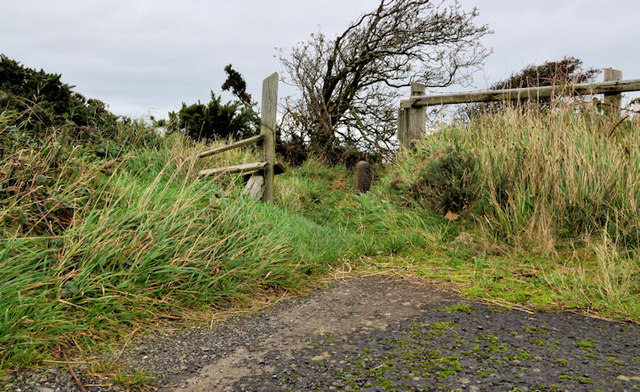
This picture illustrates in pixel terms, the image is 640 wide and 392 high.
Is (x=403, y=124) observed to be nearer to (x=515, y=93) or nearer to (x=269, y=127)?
(x=515, y=93)

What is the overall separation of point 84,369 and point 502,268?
11.5 ft

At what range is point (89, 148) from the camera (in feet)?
18.1

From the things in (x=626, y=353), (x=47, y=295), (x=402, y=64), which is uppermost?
(x=402, y=64)

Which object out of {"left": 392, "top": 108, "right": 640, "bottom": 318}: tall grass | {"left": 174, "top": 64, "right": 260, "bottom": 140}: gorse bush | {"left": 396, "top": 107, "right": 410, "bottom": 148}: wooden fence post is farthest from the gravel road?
{"left": 174, "top": 64, "right": 260, "bottom": 140}: gorse bush

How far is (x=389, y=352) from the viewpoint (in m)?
2.68

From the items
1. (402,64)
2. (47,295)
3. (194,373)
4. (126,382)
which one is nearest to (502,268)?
(194,373)

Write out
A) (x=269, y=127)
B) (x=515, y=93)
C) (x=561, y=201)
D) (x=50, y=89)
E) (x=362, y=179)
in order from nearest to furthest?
1. (x=561, y=201)
2. (x=50, y=89)
3. (x=269, y=127)
4. (x=515, y=93)
5. (x=362, y=179)

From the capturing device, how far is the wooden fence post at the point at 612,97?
294 inches

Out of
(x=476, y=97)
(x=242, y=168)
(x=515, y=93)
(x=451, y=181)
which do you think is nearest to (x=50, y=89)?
(x=242, y=168)

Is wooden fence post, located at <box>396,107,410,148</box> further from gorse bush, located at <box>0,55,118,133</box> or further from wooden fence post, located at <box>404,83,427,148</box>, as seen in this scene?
gorse bush, located at <box>0,55,118,133</box>

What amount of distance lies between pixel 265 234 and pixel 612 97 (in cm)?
687

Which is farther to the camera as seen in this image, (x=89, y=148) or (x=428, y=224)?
(x=428, y=224)

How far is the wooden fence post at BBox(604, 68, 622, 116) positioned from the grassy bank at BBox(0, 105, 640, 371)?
44 centimetres

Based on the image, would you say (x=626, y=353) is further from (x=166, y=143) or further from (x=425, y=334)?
(x=166, y=143)
